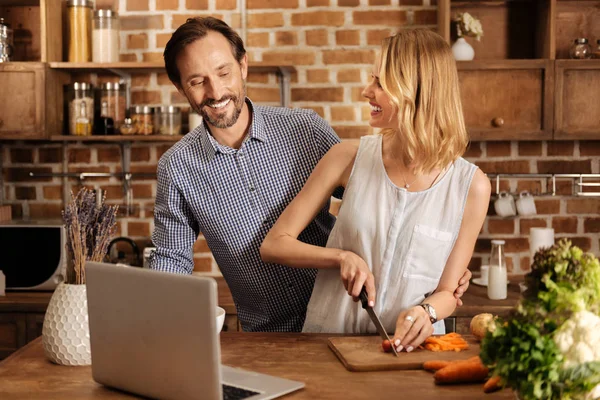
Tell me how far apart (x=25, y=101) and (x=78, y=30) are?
409 millimetres

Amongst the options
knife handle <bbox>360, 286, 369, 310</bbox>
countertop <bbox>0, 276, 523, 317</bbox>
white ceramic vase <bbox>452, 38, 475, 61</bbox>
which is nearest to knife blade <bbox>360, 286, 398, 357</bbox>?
knife handle <bbox>360, 286, 369, 310</bbox>

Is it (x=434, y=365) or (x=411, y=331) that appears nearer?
(x=434, y=365)

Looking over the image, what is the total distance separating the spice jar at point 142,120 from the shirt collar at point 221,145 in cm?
129

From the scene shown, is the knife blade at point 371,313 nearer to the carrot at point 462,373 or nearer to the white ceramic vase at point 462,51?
the carrot at point 462,373

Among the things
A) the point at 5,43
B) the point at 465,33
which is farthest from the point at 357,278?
the point at 5,43

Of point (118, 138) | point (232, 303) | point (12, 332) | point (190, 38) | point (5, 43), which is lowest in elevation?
point (12, 332)

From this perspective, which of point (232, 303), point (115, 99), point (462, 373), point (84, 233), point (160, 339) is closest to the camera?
point (160, 339)

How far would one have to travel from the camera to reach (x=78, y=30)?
3.44 m

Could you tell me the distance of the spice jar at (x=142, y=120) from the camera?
11.3 ft

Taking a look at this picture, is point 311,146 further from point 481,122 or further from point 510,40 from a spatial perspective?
point 510,40

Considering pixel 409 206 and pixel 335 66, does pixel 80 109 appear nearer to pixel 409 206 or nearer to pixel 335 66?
pixel 335 66

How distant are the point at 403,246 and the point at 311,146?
1.74ft

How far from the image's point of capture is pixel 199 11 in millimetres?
3582

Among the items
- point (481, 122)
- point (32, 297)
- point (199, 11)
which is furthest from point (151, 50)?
point (481, 122)
